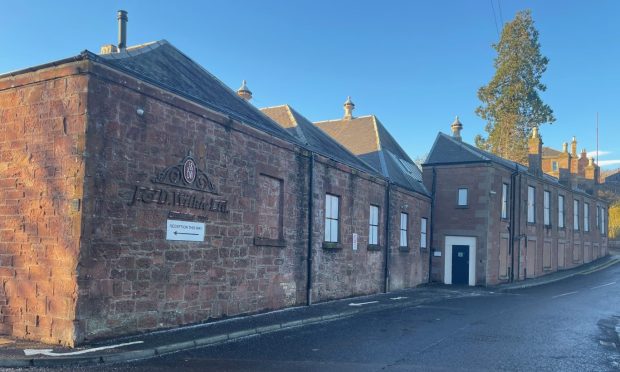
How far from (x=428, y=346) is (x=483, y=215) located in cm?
1831

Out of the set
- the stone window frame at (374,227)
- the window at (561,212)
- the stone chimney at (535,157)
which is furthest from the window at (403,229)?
the window at (561,212)

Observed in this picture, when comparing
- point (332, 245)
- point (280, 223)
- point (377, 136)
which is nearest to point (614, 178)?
point (377, 136)

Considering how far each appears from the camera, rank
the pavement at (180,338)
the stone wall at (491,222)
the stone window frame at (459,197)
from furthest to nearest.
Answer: the stone window frame at (459,197)
the stone wall at (491,222)
the pavement at (180,338)

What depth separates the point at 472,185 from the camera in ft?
89.6

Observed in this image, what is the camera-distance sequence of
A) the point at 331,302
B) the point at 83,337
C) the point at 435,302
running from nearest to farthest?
the point at 83,337
the point at 331,302
the point at 435,302

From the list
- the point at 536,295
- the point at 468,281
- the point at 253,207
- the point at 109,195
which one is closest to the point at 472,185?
the point at 468,281

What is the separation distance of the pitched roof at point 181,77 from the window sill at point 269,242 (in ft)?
9.09

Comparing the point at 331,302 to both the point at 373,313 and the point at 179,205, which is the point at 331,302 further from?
the point at 179,205

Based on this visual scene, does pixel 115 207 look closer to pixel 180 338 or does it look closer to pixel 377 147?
pixel 180 338

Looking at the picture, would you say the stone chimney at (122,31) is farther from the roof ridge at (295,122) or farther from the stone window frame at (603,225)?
the stone window frame at (603,225)

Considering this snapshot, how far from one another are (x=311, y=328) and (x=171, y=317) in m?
3.18

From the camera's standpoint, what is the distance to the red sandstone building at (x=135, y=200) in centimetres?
879

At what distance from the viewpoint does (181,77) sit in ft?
40.0

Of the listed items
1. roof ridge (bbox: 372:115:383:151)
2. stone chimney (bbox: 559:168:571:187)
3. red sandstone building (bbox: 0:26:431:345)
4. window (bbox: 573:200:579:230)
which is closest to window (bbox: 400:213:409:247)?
roof ridge (bbox: 372:115:383:151)
